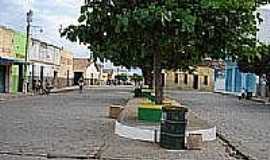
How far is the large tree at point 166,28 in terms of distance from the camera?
607 inches

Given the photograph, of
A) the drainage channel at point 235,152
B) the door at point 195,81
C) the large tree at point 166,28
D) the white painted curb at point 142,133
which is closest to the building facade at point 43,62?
the door at point 195,81

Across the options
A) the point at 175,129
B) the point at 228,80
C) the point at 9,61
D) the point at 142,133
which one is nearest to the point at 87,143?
the point at 142,133

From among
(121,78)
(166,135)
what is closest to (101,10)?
(166,135)

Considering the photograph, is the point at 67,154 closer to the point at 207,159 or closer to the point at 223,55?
the point at 207,159

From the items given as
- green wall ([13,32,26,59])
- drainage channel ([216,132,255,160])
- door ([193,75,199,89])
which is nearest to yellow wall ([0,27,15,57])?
green wall ([13,32,26,59])

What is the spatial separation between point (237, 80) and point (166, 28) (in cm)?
5952

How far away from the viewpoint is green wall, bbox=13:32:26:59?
51344mm

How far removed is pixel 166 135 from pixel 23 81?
3889cm

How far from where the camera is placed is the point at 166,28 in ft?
52.6

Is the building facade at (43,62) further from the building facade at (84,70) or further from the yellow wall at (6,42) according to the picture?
the building facade at (84,70)

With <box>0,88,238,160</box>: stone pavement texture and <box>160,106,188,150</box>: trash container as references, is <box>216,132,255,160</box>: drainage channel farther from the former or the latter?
<box>160,106,188,150</box>: trash container

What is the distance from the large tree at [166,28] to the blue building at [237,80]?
155 ft

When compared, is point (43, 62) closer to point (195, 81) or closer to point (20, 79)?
point (20, 79)

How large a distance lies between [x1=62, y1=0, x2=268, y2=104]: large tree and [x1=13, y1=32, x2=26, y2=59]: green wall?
110 ft
